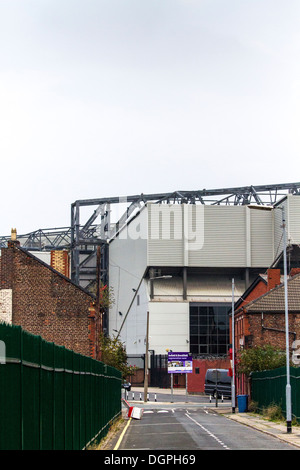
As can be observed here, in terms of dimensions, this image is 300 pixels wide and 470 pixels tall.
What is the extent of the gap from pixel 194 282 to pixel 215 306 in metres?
5.87

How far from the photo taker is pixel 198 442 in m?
24.7

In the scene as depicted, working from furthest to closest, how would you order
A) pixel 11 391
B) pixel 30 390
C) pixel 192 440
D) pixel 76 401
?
pixel 192 440 < pixel 76 401 < pixel 30 390 < pixel 11 391

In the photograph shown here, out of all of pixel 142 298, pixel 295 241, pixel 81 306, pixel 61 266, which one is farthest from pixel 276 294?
pixel 142 298

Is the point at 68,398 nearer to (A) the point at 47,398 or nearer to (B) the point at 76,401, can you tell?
(B) the point at 76,401

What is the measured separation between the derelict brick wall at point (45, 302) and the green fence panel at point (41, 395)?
25152 mm

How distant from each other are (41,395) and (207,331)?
9265 centimetres

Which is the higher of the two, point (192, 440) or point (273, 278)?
point (273, 278)

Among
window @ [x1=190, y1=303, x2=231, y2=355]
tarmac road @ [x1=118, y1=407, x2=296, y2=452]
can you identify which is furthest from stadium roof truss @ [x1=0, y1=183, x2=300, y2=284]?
tarmac road @ [x1=118, y1=407, x2=296, y2=452]

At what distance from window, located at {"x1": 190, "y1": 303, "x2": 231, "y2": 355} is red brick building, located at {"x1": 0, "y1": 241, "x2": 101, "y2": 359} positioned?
58.6 meters

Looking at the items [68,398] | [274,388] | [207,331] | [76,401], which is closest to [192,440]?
[76,401]

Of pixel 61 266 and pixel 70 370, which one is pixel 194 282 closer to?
pixel 61 266

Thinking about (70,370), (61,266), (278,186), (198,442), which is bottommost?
(198,442)

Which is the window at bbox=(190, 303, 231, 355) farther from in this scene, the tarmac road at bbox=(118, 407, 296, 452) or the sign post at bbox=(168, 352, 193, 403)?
the tarmac road at bbox=(118, 407, 296, 452)

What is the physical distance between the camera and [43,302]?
147 feet
